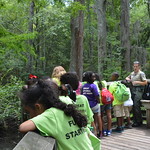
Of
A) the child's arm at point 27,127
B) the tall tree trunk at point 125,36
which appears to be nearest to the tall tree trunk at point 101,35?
the tall tree trunk at point 125,36

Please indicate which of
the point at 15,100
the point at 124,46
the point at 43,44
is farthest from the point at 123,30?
the point at 15,100

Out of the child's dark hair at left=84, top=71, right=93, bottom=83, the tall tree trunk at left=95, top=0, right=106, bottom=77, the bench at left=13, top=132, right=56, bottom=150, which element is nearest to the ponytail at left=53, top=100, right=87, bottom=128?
the bench at left=13, top=132, right=56, bottom=150

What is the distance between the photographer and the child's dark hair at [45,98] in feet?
5.10

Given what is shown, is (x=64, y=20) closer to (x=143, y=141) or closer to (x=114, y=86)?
(x=114, y=86)

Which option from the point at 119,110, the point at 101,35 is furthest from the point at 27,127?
the point at 101,35

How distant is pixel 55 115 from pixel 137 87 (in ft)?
17.3

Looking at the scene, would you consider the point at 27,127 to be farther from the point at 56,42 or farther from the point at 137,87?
the point at 56,42

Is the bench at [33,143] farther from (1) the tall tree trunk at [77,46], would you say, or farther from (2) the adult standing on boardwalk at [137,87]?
(1) the tall tree trunk at [77,46]

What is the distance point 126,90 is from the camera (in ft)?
→ 18.8

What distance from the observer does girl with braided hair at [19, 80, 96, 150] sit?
Answer: 4.91ft

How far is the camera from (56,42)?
18.4m

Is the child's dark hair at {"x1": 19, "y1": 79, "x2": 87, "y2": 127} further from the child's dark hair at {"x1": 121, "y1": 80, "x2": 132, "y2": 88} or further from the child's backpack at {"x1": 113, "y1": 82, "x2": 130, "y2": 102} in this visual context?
the child's dark hair at {"x1": 121, "y1": 80, "x2": 132, "y2": 88}

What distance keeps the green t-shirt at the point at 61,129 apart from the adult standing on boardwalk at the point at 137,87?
4.88 meters

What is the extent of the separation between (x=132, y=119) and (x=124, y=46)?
633 cm
